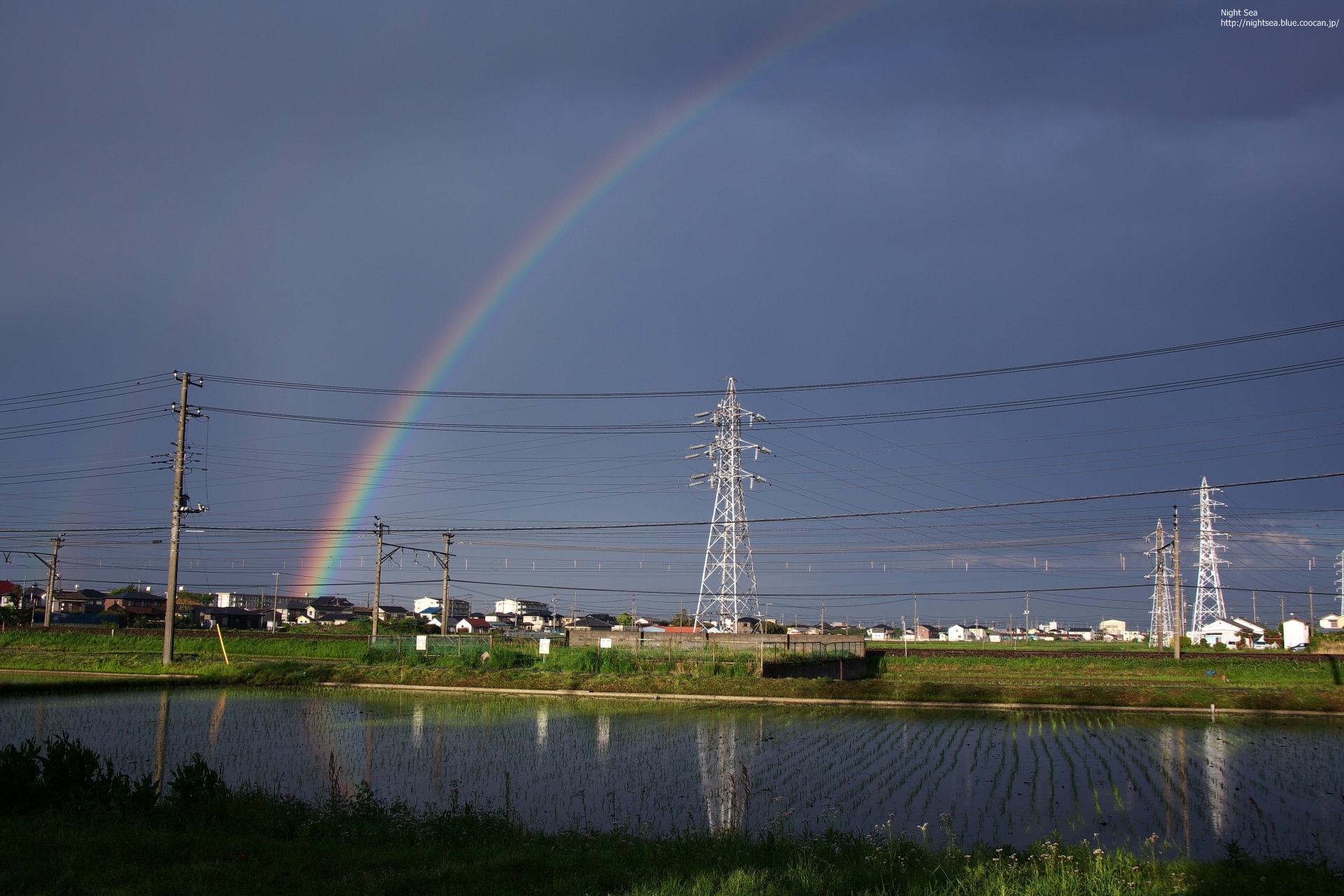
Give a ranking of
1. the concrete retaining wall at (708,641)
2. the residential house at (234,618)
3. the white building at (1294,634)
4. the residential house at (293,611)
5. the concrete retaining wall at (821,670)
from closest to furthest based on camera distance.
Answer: the concrete retaining wall at (821,670)
the concrete retaining wall at (708,641)
the white building at (1294,634)
the residential house at (234,618)
the residential house at (293,611)

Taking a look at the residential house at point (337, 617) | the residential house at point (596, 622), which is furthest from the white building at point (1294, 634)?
the residential house at point (337, 617)

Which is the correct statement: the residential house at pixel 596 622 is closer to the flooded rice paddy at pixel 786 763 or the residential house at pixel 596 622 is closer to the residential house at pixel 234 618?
the residential house at pixel 234 618

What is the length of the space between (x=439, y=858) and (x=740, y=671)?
26548mm

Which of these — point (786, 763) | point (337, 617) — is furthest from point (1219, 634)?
point (337, 617)

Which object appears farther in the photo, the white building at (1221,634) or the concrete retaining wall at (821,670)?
the white building at (1221,634)

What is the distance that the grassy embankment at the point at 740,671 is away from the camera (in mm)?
30203

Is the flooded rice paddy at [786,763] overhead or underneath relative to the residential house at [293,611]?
overhead

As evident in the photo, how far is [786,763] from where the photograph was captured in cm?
1794

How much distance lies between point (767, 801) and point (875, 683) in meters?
19.3

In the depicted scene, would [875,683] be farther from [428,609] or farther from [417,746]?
[428,609]

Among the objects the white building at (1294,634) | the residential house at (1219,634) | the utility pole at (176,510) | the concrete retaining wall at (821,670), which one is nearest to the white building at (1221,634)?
the residential house at (1219,634)

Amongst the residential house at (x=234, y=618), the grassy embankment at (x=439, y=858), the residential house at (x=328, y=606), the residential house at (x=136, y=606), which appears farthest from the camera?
the residential house at (x=328, y=606)

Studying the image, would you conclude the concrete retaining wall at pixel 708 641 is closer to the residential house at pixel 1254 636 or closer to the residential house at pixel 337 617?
the residential house at pixel 1254 636

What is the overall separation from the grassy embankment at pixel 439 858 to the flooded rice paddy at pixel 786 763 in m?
1.67
